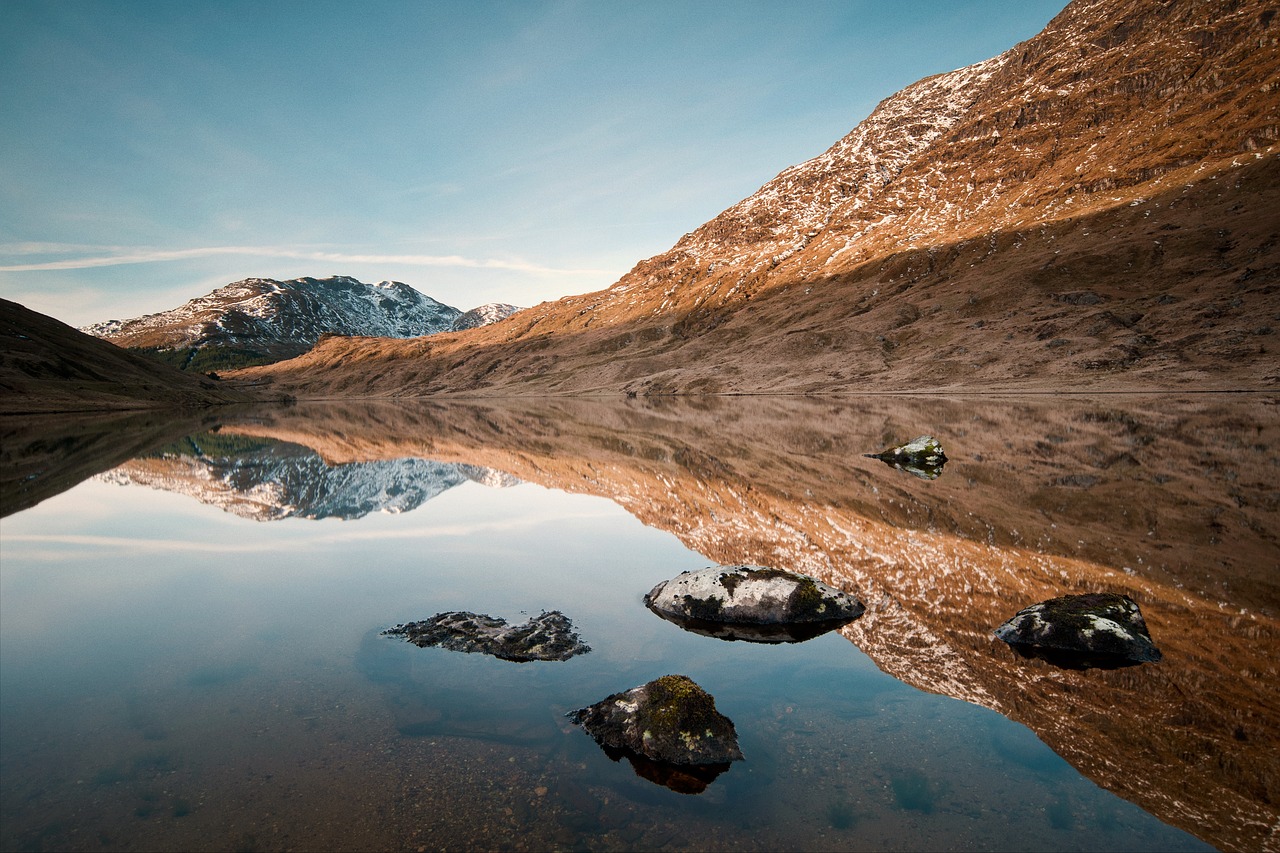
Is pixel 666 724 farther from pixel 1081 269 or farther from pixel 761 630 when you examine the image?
pixel 1081 269

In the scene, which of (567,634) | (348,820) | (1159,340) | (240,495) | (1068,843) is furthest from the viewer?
(1159,340)

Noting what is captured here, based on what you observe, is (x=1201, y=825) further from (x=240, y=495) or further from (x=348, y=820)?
(x=240, y=495)

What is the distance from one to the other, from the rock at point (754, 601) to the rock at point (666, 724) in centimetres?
401

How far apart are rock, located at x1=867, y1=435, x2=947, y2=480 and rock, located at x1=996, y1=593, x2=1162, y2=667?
1909 centimetres

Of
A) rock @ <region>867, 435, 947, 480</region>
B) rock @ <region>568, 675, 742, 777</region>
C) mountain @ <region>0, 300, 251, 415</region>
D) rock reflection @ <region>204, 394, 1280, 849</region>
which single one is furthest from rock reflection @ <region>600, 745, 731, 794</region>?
mountain @ <region>0, 300, 251, 415</region>

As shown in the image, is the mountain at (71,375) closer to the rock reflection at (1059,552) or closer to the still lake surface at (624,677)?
the still lake surface at (624,677)

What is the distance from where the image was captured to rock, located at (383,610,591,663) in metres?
11.7

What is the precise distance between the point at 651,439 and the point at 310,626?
39090mm

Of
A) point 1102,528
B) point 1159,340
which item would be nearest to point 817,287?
point 1159,340

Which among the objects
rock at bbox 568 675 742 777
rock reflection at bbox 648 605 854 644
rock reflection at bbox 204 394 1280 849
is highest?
rock at bbox 568 675 742 777

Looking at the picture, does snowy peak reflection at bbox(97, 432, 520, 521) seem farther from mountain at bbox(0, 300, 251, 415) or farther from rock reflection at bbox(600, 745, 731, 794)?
mountain at bbox(0, 300, 251, 415)

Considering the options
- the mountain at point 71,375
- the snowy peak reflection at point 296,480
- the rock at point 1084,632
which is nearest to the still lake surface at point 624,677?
the rock at point 1084,632

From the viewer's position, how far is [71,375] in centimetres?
12638

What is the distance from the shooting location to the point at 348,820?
7031mm
